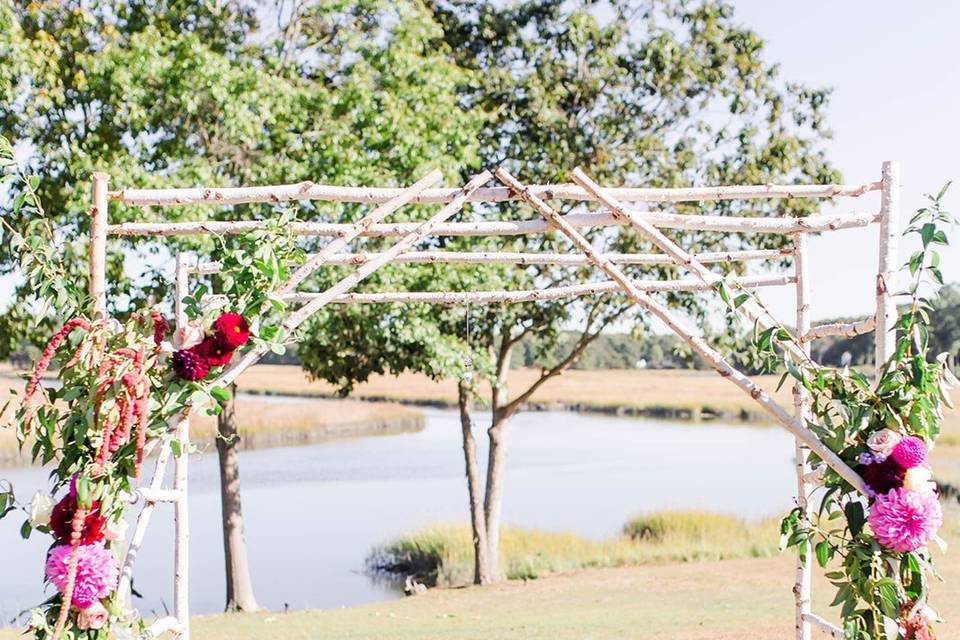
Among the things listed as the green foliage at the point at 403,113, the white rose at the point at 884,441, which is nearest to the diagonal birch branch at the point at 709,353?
the white rose at the point at 884,441

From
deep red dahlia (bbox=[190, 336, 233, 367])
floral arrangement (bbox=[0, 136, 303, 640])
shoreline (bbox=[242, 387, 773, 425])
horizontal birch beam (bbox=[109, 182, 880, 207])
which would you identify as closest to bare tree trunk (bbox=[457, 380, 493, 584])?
horizontal birch beam (bbox=[109, 182, 880, 207])

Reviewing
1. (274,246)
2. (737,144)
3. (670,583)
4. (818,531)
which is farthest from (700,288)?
(737,144)

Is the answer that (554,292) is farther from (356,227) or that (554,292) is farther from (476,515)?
(476,515)

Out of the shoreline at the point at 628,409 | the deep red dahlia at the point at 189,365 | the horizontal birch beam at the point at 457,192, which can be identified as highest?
the horizontal birch beam at the point at 457,192

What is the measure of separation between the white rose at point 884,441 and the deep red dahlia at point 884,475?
3 centimetres

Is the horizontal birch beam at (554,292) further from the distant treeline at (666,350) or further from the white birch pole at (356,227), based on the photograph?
the distant treeline at (666,350)

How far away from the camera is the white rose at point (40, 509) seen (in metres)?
3.53

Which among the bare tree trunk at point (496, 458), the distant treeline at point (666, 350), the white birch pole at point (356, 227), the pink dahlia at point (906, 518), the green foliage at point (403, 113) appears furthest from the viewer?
the distant treeline at point (666, 350)

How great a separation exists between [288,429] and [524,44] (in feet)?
53.8

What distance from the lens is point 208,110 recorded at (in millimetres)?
10125

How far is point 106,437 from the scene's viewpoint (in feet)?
11.4

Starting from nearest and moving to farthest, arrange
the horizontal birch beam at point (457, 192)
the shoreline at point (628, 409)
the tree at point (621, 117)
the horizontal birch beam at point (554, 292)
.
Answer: the horizontal birch beam at point (457, 192) → the horizontal birch beam at point (554, 292) → the tree at point (621, 117) → the shoreline at point (628, 409)

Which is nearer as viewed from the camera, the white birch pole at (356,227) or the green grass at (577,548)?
the white birch pole at (356,227)

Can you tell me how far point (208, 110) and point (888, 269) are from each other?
7.42 metres
